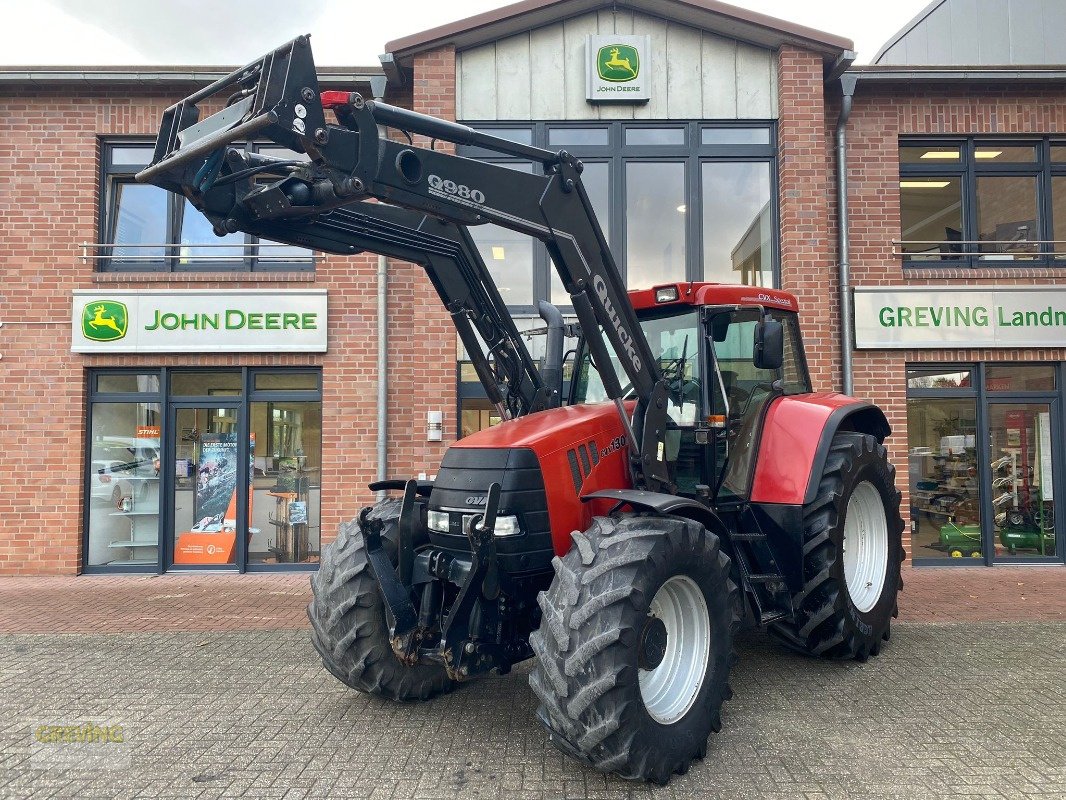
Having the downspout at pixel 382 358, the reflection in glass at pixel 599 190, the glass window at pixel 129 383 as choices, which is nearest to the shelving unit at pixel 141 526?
the glass window at pixel 129 383

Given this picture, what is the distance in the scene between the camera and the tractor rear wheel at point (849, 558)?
178 inches

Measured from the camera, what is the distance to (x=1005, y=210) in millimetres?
8914

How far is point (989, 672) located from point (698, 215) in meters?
5.65

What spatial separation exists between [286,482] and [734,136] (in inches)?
273

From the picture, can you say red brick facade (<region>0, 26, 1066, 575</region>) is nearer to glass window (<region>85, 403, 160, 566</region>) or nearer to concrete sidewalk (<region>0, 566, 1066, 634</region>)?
glass window (<region>85, 403, 160, 566</region>)

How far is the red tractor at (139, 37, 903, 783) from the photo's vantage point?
3105 millimetres

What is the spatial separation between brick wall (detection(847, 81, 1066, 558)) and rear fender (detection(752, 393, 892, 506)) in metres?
4.02

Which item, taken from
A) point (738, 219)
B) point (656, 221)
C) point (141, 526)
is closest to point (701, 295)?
point (656, 221)

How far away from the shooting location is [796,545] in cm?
452

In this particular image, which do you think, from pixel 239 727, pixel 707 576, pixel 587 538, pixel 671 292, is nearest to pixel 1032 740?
pixel 707 576

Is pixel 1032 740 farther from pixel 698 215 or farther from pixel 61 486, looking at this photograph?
pixel 61 486

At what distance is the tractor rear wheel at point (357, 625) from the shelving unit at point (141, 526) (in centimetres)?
568

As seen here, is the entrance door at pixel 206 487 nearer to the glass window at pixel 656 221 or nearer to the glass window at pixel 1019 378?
the glass window at pixel 656 221

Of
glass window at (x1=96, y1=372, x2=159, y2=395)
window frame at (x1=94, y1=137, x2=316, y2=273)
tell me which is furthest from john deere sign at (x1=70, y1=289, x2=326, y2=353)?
window frame at (x1=94, y1=137, x2=316, y2=273)
